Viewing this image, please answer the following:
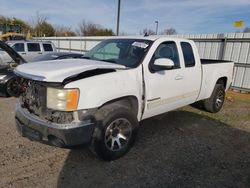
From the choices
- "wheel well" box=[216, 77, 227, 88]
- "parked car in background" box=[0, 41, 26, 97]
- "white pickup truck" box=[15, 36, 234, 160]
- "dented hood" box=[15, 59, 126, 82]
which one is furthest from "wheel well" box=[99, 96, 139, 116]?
"parked car in background" box=[0, 41, 26, 97]

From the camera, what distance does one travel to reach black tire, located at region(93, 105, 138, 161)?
3018 mm

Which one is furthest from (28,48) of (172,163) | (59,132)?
(172,163)

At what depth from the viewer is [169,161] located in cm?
342

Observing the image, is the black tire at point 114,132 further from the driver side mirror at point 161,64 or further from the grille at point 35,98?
the driver side mirror at point 161,64

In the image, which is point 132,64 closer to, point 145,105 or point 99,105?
point 145,105

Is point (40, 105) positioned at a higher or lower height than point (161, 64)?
lower

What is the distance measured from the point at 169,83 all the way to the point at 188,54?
104 centimetres

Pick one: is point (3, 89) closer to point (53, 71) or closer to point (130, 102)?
point (53, 71)

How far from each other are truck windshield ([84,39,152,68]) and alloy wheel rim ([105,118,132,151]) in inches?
37.6

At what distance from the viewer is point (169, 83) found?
4008 millimetres

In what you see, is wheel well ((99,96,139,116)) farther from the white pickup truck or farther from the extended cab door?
the extended cab door

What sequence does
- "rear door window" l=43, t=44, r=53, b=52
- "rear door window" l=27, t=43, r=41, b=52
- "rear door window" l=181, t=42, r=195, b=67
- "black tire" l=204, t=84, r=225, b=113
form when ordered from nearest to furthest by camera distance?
"rear door window" l=181, t=42, r=195, b=67 < "black tire" l=204, t=84, r=225, b=113 < "rear door window" l=27, t=43, r=41, b=52 < "rear door window" l=43, t=44, r=53, b=52

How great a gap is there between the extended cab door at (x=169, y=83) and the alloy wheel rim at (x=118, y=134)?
53cm

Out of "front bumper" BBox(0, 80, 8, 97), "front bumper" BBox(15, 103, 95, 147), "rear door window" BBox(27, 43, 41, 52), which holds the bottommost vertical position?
"front bumper" BBox(0, 80, 8, 97)
